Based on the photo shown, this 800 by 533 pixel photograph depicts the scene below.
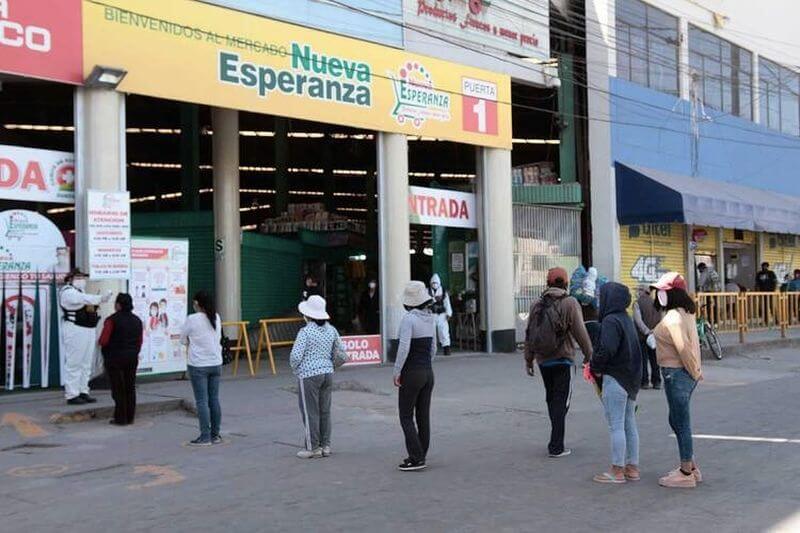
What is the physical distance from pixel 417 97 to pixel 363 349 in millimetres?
5420

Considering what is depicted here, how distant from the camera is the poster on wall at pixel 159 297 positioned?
13.7m

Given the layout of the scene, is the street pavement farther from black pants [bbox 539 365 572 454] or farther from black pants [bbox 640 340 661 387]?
black pants [bbox 640 340 661 387]

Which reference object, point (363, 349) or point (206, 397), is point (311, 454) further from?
point (363, 349)

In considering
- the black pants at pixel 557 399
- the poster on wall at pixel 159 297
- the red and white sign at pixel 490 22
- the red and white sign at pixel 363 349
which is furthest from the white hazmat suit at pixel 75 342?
the red and white sign at pixel 490 22

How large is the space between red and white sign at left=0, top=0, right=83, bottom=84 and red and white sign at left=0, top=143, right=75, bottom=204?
3.86 feet

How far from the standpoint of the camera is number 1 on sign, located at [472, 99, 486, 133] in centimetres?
1928

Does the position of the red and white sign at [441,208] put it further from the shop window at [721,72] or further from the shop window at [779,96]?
the shop window at [779,96]

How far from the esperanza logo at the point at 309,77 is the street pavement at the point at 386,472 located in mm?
5570

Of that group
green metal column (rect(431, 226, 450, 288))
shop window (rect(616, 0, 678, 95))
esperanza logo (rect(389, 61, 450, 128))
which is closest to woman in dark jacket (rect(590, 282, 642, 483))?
esperanza logo (rect(389, 61, 450, 128))

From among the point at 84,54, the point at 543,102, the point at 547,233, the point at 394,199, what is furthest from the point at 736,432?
the point at 543,102

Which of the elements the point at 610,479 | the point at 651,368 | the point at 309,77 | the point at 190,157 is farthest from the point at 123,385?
the point at 190,157

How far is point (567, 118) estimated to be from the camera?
22.6 m

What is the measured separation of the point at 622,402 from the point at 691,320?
2.93 feet

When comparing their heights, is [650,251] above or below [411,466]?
above
